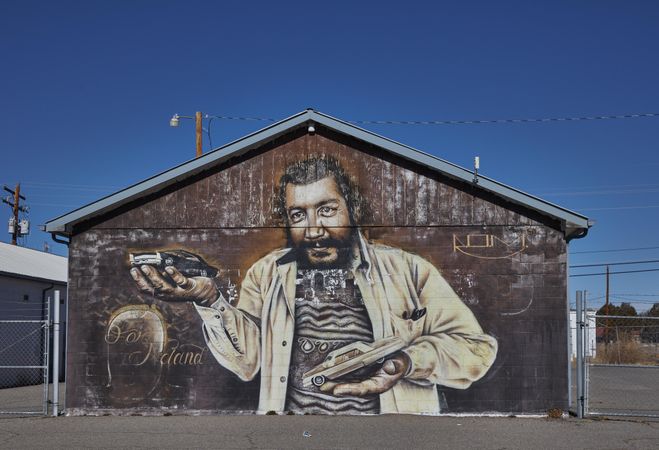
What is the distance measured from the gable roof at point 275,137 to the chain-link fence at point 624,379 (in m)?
2.28

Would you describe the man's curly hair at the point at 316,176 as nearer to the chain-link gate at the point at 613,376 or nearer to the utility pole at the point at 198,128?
the chain-link gate at the point at 613,376

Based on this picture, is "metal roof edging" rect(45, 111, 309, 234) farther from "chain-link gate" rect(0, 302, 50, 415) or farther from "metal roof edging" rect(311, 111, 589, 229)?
"chain-link gate" rect(0, 302, 50, 415)

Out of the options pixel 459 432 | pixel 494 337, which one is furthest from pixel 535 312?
pixel 459 432

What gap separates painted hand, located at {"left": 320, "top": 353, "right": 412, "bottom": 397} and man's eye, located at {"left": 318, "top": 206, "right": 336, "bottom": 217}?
3.03 metres

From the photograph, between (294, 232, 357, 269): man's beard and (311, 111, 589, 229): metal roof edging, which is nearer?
(311, 111, 589, 229): metal roof edging

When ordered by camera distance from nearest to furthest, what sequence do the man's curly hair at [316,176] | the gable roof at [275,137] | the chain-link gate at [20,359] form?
the gable roof at [275,137] < the man's curly hair at [316,176] < the chain-link gate at [20,359]

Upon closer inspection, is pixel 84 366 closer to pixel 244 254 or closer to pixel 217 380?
pixel 217 380

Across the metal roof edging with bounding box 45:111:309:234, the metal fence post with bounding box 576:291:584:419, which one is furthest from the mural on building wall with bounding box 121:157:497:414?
the metal fence post with bounding box 576:291:584:419

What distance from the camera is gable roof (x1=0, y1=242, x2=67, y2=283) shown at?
22.6m

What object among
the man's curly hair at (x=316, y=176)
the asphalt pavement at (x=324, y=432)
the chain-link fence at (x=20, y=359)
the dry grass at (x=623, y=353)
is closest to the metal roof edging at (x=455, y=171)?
the man's curly hair at (x=316, y=176)

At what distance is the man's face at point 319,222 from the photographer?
1427cm

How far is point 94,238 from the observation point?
14570 millimetres

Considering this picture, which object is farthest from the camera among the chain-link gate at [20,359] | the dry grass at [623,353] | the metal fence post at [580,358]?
the dry grass at [623,353]

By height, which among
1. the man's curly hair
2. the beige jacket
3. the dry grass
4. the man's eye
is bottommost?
the dry grass
